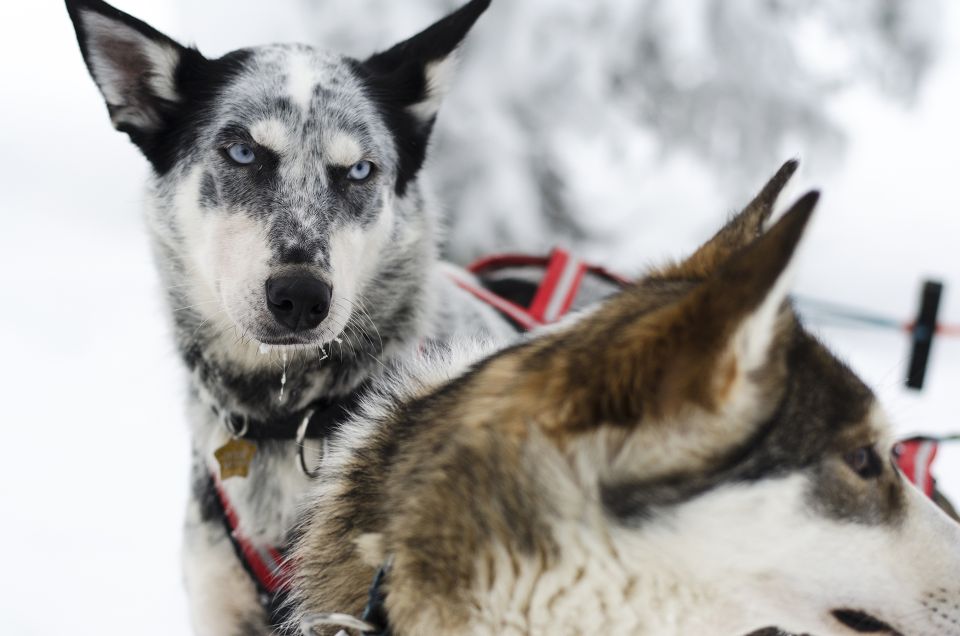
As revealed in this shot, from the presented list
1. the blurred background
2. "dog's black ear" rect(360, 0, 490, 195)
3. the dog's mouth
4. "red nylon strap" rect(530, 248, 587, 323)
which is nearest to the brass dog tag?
"dog's black ear" rect(360, 0, 490, 195)

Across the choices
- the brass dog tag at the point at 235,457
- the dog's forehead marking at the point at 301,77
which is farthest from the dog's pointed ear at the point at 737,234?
the brass dog tag at the point at 235,457

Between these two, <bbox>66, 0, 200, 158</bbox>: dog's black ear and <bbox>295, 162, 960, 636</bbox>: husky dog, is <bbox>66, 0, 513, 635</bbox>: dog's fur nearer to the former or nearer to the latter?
<bbox>66, 0, 200, 158</bbox>: dog's black ear

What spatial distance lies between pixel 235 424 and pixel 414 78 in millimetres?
1030

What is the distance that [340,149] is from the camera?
2.30m

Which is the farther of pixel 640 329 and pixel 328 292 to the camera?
pixel 328 292

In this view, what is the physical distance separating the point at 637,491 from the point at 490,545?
214 mm

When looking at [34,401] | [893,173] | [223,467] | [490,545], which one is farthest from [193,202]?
[893,173]

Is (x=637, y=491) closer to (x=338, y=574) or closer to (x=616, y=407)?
(x=616, y=407)

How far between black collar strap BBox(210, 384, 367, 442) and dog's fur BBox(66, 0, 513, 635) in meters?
0.02

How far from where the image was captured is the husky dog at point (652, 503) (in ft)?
4.11

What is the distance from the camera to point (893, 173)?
8.89 m

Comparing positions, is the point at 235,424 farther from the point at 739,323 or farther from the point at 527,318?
the point at 739,323

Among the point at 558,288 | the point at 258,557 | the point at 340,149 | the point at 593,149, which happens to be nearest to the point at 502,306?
the point at 558,288

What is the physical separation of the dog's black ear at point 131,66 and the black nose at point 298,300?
62 centimetres
